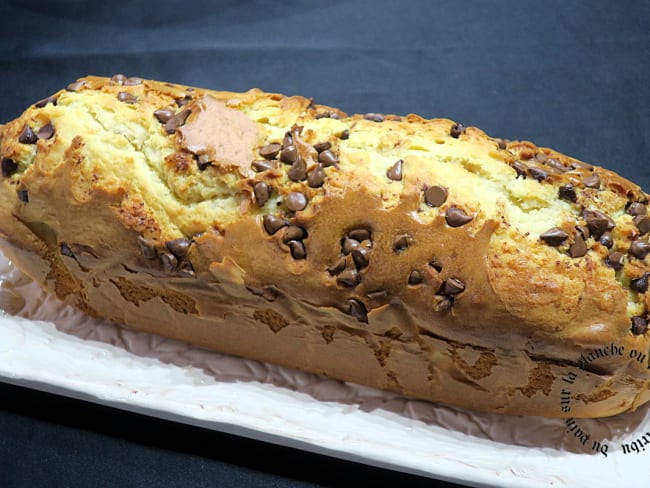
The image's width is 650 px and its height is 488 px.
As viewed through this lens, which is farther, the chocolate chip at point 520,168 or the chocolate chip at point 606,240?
the chocolate chip at point 520,168

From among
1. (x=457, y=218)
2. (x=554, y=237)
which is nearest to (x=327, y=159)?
(x=457, y=218)

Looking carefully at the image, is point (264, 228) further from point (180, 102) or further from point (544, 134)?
point (544, 134)

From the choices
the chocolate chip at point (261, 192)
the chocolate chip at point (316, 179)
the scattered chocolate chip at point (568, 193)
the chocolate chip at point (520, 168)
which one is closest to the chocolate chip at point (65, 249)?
the chocolate chip at point (261, 192)

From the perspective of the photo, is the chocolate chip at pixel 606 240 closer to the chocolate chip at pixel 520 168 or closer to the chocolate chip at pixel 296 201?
the chocolate chip at pixel 520 168

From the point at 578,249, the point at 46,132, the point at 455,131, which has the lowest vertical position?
the point at 578,249

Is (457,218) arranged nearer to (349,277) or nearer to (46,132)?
(349,277)

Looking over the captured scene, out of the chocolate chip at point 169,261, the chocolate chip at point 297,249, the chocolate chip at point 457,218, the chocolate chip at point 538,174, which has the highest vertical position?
the chocolate chip at point 538,174

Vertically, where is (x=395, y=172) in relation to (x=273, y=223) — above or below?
above
